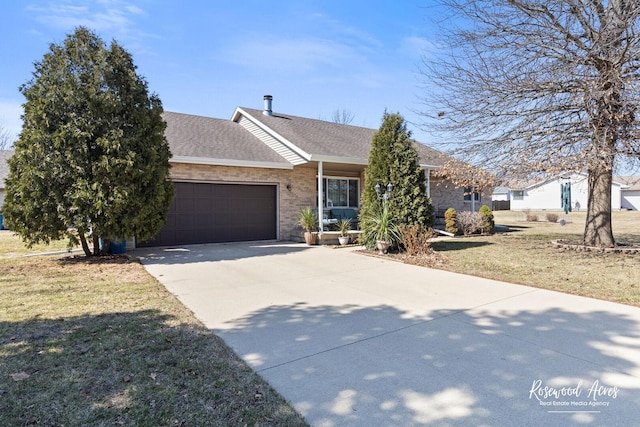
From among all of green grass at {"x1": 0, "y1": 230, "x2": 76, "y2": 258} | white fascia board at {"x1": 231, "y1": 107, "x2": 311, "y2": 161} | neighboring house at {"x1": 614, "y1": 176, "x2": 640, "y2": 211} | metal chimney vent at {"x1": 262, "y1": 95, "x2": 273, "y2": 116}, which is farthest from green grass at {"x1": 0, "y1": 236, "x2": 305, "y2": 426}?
neighboring house at {"x1": 614, "y1": 176, "x2": 640, "y2": 211}

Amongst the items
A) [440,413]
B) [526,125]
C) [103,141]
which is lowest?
[440,413]

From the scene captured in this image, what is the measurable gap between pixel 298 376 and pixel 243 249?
822cm

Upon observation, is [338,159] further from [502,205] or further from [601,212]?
[502,205]

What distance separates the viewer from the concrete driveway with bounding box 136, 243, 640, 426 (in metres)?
2.53

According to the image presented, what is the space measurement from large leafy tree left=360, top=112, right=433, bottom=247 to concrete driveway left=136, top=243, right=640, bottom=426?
3.55 m

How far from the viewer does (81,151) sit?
799 centimetres

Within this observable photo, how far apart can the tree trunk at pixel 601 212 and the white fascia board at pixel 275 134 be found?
8412mm

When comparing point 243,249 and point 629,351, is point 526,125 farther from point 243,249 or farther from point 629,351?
point 243,249

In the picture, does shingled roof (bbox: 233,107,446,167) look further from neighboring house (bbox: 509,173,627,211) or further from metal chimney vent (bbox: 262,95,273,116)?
neighboring house (bbox: 509,173,627,211)

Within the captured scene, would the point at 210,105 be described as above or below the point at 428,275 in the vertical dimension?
above

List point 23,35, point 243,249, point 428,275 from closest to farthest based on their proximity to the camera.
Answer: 1. point 428,275
2. point 23,35
3. point 243,249

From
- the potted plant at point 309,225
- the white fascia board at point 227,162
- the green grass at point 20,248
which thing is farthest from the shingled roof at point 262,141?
the green grass at point 20,248

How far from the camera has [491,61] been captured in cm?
951

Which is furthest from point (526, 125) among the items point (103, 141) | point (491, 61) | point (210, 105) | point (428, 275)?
point (210, 105)
